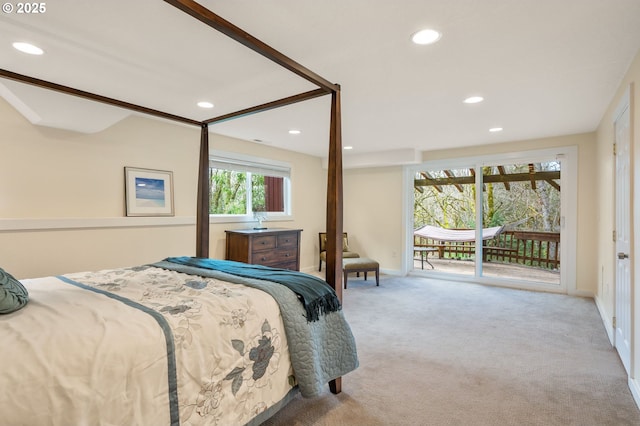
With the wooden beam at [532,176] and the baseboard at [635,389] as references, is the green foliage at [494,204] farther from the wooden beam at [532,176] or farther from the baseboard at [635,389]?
the baseboard at [635,389]

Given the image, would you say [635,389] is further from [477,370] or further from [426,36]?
[426,36]

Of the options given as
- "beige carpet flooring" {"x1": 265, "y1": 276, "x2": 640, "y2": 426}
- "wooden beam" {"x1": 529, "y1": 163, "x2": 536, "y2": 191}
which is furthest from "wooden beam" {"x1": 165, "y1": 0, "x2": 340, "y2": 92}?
"wooden beam" {"x1": 529, "y1": 163, "x2": 536, "y2": 191}

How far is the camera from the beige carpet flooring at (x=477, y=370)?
5.92 feet

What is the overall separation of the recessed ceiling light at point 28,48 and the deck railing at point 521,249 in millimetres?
5572

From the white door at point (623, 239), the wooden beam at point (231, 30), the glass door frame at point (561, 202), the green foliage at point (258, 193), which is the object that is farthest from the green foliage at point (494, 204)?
the wooden beam at point (231, 30)

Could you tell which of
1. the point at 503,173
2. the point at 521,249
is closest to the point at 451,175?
the point at 503,173

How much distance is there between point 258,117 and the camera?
3.52 meters

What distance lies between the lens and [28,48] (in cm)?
198

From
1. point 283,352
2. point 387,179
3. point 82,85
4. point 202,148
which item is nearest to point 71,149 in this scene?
point 82,85

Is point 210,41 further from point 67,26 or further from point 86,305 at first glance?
point 86,305

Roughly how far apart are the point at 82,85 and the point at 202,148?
39.9 inches

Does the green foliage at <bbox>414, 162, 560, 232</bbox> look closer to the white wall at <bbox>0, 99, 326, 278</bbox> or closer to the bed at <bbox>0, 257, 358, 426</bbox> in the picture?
the white wall at <bbox>0, 99, 326, 278</bbox>

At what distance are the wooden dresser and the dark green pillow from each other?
2.65 meters

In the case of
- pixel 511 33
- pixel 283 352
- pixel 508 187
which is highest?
pixel 511 33
